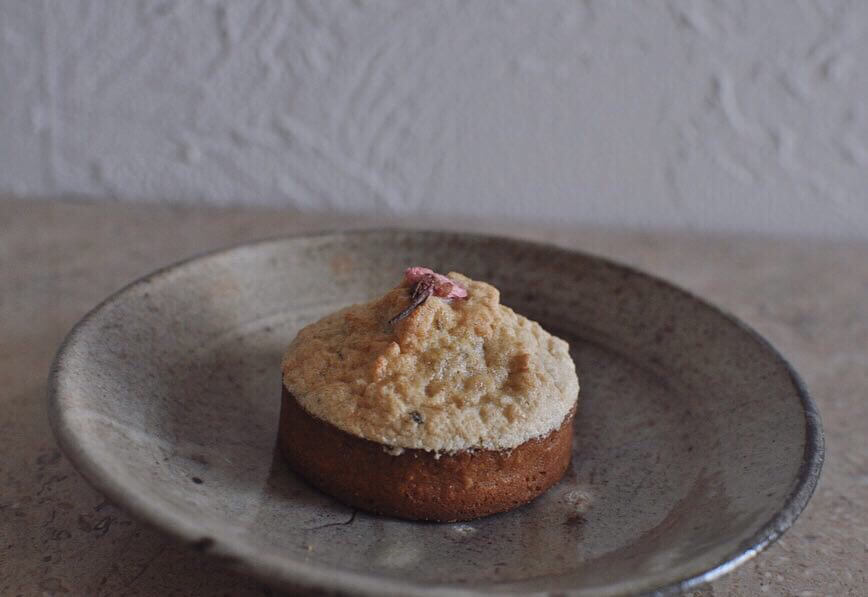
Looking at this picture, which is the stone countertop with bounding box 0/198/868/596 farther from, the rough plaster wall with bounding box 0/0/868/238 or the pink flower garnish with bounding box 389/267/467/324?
the pink flower garnish with bounding box 389/267/467/324

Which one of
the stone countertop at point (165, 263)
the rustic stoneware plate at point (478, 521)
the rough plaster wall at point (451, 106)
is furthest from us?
the rough plaster wall at point (451, 106)

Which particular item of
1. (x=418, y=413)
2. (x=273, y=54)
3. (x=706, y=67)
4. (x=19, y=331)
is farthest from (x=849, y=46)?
(x=19, y=331)

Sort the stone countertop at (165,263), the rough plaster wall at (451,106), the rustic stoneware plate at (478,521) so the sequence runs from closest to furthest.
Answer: the rustic stoneware plate at (478,521) < the stone countertop at (165,263) < the rough plaster wall at (451,106)

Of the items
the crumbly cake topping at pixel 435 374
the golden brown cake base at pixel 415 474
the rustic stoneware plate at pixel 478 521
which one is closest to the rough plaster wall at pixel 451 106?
the rustic stoneware plate at pixel 478 521

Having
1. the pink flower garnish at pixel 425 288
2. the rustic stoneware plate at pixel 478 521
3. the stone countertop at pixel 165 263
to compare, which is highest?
the pink flower garnish at pixel 425 288

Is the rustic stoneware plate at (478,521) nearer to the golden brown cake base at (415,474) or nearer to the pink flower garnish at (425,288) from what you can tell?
the golden brown cake base at (415,474)

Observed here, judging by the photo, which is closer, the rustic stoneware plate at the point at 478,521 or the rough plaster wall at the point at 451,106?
the rustic stoneware plate at the point at 478,521

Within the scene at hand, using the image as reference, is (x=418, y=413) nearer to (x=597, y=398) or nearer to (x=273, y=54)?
(x=597, y=398)

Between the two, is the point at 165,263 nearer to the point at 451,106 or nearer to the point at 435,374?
the point at 451,106
